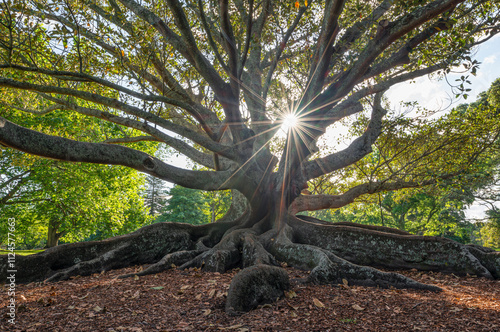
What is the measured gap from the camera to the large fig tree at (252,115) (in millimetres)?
5125

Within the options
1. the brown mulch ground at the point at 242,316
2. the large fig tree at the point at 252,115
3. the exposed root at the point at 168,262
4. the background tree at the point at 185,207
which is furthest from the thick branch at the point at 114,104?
the background tree at the point at 185,207

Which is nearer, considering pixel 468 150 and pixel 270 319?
pixel 270 319

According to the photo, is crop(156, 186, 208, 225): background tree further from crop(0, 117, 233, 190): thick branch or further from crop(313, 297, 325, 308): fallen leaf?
crop(313, 297, 325, 308): fallen leaf

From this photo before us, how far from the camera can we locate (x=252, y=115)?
946 centimetres

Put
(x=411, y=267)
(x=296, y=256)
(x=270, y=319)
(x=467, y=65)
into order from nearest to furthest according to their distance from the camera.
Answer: (x=270, y=319), (x=467, y=65), (x=296, y=256), (x=411, y=267)

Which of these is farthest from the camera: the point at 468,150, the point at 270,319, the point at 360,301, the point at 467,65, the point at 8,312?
the point at 468,150

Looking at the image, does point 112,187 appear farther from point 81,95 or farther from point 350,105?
point 350,105

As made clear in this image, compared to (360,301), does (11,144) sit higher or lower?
higher

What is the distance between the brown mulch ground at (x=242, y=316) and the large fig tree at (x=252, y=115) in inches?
28.2

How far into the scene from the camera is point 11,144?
4.20 m

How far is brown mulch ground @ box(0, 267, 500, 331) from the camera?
9.86 ft

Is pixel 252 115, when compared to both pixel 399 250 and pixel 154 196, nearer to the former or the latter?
pixel 399 250

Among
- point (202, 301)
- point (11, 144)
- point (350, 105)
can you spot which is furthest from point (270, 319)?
point (350, 105)

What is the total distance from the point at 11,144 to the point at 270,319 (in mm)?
4781
